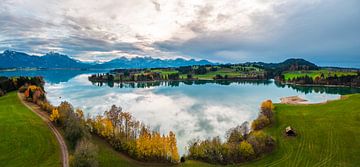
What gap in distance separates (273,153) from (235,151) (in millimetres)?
8298

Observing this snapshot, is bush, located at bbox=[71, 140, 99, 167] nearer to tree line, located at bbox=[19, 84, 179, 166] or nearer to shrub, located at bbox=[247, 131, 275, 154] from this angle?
tree line, located at bbox=[19, 84, 179, 166]

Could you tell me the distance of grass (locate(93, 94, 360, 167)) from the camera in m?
38.1

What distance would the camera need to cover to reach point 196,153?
3894 cm

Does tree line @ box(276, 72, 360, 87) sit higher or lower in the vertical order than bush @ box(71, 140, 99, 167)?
higher

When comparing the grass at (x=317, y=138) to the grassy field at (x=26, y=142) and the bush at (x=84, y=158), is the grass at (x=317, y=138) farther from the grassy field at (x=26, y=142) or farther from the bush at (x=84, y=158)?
the grassy field at (x=26, y=142)

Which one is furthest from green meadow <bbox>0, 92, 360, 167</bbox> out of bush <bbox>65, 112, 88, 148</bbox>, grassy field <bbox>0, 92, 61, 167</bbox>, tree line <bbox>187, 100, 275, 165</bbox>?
bush <bbox>65, 112, 88, 148</bbox>

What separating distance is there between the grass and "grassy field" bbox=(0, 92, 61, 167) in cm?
1023

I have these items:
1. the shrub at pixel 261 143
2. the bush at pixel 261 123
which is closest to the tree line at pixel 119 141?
the shrub at pixel 261 143

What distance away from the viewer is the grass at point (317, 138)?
3812 centimetres

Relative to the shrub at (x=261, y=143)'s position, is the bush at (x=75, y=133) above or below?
above

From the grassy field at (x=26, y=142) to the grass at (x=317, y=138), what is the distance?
10227 millimetres

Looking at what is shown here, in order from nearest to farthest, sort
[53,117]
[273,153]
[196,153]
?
[196,153] → [273,153] → [53,117]

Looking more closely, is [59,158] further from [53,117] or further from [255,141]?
[255,141]

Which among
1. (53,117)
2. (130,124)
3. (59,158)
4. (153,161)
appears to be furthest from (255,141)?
(53,117)
